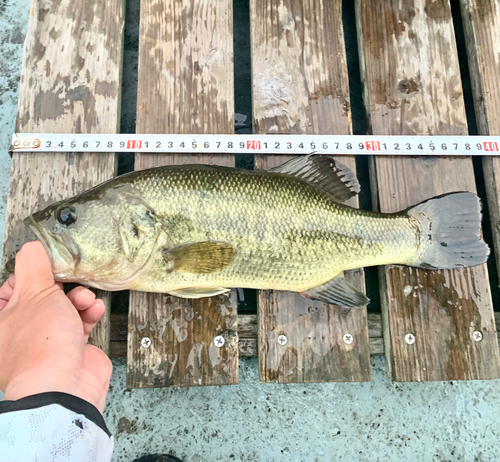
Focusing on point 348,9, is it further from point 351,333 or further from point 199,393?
point 199,393

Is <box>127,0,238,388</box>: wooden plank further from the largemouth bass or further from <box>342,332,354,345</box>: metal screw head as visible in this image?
<box>342,332,354,345</box>: metal screw head

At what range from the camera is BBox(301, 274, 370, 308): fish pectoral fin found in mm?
2184

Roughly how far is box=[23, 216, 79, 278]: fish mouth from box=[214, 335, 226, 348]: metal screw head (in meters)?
0.92

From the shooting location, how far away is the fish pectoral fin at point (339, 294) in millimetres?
2184

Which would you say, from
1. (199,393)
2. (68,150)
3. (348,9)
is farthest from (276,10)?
(199,393)

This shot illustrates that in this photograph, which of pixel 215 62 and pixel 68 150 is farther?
pixel 215 62

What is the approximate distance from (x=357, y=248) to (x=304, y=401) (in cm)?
115

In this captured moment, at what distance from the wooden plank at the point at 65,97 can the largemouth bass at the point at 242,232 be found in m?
0.41

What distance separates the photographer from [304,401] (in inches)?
99.7

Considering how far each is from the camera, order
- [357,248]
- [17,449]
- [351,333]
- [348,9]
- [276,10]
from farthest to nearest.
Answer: [348,9], [276,10], [351,333], [357,248], [17,449]

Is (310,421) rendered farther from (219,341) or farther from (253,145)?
(253,145)

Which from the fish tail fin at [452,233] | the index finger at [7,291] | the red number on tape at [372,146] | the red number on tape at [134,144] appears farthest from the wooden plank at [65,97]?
the fish tail fin at [452,233]

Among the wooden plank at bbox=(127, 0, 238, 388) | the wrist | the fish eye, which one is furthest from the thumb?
the wooden plank at bbox=(127, 0, 238, 388)

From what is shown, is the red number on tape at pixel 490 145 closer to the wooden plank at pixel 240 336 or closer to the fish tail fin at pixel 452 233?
the fish tail fin at pixel 452 233
